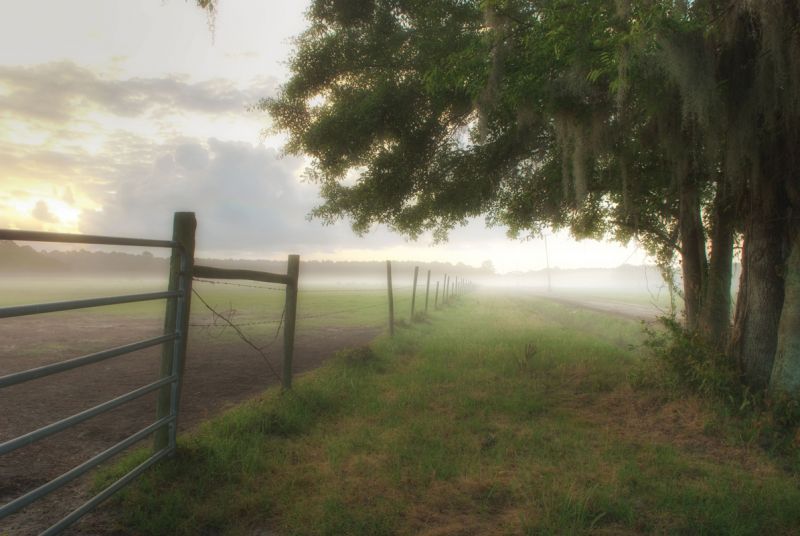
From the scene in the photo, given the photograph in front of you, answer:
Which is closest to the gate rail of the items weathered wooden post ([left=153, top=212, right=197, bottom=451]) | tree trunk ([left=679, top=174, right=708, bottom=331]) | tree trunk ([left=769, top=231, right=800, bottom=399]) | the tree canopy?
weathered wooden post ([left=153, top=212, right=197, bottom=451])

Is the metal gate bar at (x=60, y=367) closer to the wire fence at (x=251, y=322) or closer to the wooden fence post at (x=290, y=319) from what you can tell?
the wire fence at (x=251, y=322)

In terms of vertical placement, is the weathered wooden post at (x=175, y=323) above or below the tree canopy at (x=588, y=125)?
below

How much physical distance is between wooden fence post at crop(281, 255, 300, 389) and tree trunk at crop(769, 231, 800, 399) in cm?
576

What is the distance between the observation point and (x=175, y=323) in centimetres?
394

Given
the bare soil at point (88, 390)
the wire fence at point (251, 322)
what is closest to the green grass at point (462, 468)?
the bare soil at point (88, 390)

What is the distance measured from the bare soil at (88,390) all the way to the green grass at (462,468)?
676 millimetres

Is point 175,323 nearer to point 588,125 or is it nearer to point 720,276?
point 588,125

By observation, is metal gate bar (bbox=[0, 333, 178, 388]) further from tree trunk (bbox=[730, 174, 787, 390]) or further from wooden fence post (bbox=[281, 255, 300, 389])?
tree trunk (bbox=[730, 174, 787, 390])

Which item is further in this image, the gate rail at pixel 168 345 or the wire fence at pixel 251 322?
the wire fence at pixel 251 322

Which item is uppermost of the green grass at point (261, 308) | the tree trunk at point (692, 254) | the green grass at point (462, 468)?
the tree trunk at point (692, 254)

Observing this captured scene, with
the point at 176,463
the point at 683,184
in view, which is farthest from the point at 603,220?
the point at 176,463

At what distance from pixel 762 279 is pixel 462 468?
4.51m

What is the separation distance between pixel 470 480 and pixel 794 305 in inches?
168

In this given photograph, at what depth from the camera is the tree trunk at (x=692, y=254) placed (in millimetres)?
6957
